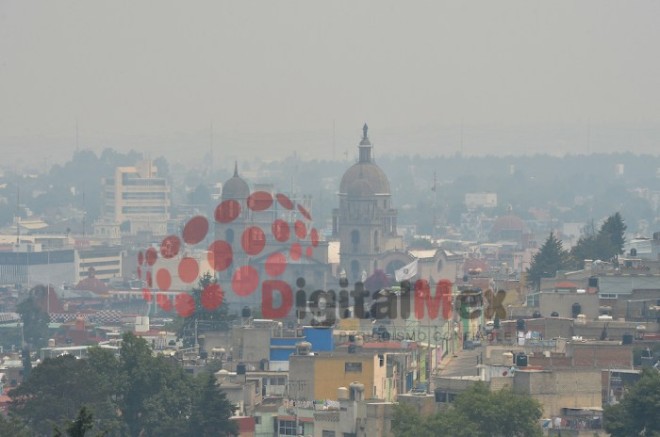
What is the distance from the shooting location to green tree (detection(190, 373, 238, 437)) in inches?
1928

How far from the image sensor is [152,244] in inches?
7500

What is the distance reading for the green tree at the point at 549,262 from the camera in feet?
259

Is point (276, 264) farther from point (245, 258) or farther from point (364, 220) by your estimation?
point (364, 220)

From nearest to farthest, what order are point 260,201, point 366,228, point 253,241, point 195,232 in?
point 253,241, point 366,228, point 260,201, point 195,232

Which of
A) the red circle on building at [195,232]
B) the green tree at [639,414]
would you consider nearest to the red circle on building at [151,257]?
the red circle on building at [195,232]

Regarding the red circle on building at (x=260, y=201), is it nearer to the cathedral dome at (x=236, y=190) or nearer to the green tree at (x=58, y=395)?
the cathedral dome at (x=236, y=190)

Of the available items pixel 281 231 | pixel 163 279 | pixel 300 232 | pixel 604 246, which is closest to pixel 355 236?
pixel 281 231

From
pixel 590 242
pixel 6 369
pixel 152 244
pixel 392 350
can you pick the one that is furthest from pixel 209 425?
pixel 152 244

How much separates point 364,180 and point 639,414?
4023 inches

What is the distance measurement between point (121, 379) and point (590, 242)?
35491mm

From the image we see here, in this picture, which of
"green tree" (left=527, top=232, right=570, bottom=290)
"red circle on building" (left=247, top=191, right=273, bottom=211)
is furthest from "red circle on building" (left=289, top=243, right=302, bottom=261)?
"green tree" (left=527, top=232, right=570, bottom=290)

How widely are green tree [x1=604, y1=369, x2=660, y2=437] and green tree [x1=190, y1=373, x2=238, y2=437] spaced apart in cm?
752

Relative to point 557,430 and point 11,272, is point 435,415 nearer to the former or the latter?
point 557,430

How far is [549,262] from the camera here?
8188 cm
